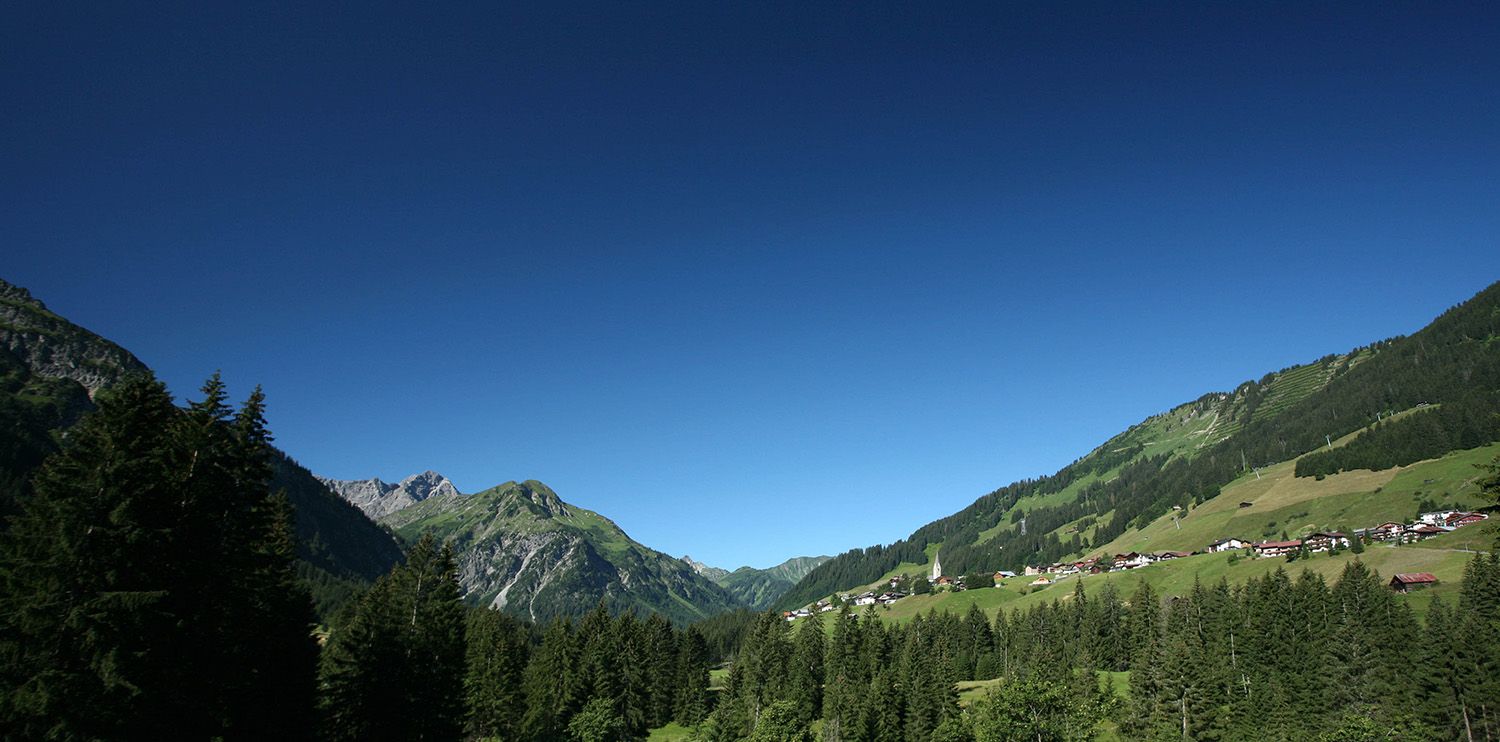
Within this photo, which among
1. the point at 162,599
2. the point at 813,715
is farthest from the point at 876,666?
the point at 162,599

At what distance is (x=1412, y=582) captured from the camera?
136375mm

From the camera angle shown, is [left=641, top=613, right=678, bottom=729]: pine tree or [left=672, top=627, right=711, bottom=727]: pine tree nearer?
[left=641, top=613, right=678, bottom=729]: pine tree

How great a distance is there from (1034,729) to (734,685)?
66.6 meters

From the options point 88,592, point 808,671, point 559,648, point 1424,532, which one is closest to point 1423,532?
point 1424,532

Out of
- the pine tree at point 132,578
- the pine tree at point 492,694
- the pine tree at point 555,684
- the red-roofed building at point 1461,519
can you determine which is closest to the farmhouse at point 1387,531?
the red-roofed building at point 1461,519

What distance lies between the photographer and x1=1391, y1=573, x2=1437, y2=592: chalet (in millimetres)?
135125

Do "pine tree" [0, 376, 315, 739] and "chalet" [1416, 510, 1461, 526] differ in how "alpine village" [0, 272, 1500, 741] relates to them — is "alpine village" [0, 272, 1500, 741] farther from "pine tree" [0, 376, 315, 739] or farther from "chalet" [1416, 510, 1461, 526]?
"chalet" [1416, 510, 1461, 526]

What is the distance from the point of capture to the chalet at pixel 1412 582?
135m

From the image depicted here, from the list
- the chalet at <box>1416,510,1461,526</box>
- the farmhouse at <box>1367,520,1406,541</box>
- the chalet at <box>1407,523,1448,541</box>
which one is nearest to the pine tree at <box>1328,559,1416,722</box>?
the chalet at <box>1407,523,1448,541</box>

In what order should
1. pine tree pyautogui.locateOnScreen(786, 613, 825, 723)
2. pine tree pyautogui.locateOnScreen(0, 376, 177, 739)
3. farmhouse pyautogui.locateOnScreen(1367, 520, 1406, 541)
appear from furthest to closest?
farmhouse pyautogui.locateOnScreen(1367, 520, 1406, 541) → pine tree pyautogui.locateOnScreen(786, 613, 825, 723) → pine tree pyautogui.locateOnScreen(0, 376, 177, 739)

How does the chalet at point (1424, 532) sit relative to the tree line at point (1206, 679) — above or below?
above

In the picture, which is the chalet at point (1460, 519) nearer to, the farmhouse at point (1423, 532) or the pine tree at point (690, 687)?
the farmhouse at point (1423, 532)

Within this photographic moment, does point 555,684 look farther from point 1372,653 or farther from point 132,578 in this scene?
point 1372,653

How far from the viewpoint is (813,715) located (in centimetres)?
11475
